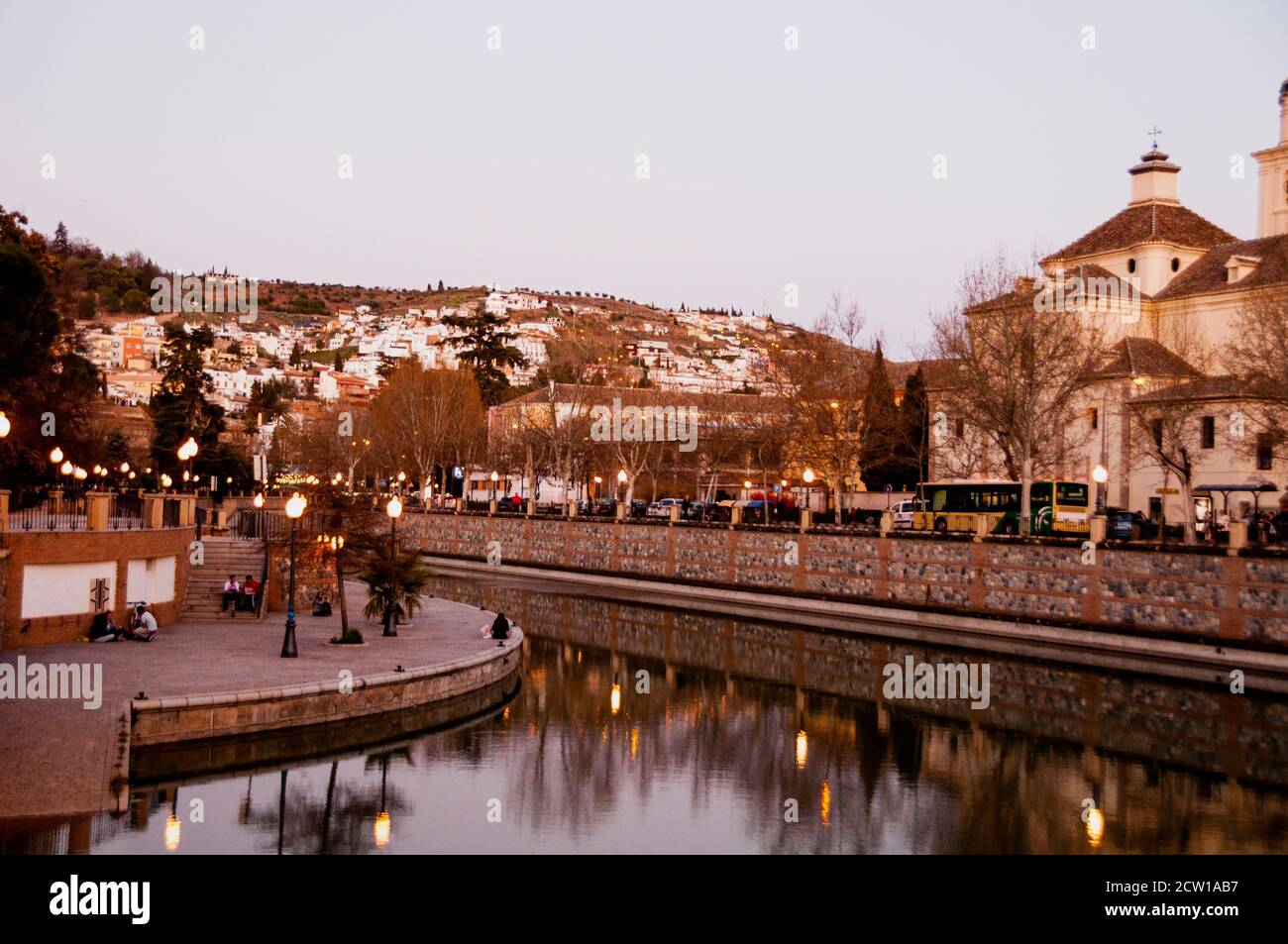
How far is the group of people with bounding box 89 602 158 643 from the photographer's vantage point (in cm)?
2480

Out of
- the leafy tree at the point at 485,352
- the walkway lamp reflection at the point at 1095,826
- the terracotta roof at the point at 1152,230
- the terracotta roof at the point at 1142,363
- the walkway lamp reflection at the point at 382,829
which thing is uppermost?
the terracotta roof at the point at 1152,230

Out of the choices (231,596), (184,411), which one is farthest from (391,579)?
(184,411)

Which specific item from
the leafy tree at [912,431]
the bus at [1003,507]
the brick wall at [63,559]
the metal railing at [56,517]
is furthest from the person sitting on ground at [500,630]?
the leafy tree at [912,431]

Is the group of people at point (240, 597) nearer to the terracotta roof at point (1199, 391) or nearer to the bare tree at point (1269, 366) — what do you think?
the bare tree at point (1269, 366)

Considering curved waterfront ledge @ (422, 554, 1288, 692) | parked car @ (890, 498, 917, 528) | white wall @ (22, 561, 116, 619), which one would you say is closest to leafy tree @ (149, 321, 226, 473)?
curved waterfront ledge @ (422, 554, 1288, 692)

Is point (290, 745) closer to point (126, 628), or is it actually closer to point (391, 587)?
point (126, 628)

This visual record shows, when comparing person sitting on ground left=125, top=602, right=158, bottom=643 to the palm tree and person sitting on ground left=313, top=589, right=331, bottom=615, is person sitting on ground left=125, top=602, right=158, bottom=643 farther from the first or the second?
person sitting on ground left=313, top=589, right=331, bottom=615

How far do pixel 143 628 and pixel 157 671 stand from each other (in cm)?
443

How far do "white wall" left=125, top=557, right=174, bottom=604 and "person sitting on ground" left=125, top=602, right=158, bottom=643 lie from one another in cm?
95

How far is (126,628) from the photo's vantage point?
2578 centimetres

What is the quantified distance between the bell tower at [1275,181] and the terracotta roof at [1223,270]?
191 inches

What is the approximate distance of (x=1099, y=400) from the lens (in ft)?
184

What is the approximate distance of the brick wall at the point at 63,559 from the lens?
23.0 meters
